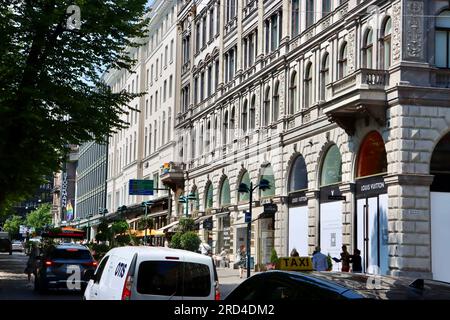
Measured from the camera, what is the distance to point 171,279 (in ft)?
36.5

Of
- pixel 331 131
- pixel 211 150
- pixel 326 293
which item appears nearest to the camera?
pixel 326 293

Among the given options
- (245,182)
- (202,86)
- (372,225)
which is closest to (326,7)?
(372,225)

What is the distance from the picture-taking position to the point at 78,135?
27547mm

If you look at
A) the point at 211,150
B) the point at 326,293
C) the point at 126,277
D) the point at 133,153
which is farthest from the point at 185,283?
the point at 133,153

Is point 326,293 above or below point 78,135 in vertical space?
below

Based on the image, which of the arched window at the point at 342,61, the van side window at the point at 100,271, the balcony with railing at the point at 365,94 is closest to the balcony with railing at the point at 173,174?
the arched window at the point at 342,61

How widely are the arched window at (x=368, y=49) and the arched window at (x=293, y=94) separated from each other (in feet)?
26.3

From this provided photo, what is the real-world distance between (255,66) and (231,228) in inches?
405

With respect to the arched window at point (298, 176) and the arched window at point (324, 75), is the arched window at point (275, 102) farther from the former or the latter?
the arched window at point (324, 75)

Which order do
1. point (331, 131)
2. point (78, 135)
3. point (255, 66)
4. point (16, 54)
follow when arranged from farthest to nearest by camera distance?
point (255, 66), point (331, 131), point (78, 135), point (16, 54)

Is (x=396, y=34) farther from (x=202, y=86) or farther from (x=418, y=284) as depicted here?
(x=202, y=86)

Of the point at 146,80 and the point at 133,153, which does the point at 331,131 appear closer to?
the point at 146,80

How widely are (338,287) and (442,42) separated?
996 inches

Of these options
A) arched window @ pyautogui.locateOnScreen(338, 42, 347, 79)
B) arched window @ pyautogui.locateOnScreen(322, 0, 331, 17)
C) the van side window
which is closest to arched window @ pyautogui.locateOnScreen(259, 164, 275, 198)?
arched window @ pyautogui.locateOnScreen(338, 42, 347, 79)
